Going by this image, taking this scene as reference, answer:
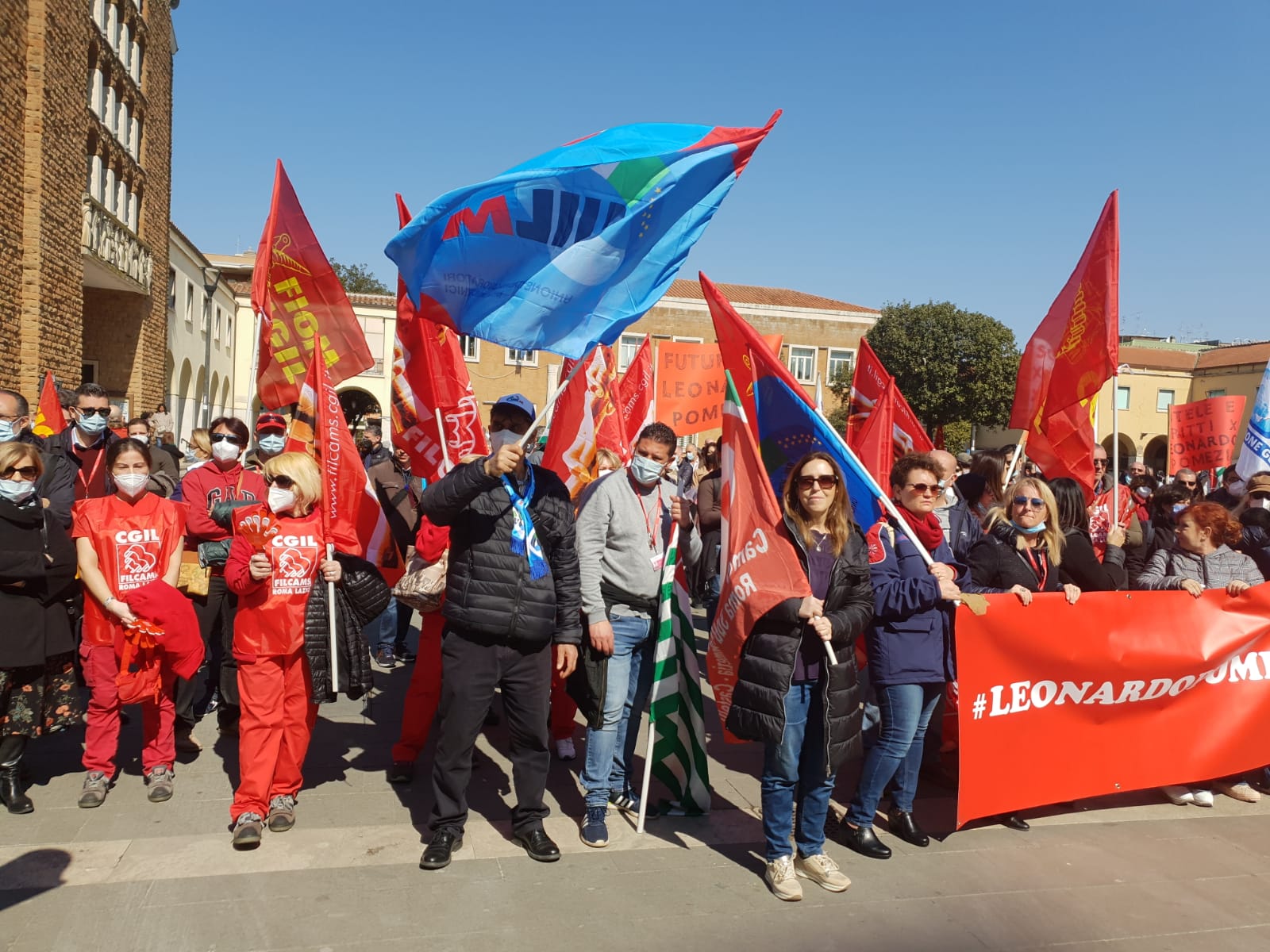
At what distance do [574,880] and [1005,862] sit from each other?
202cm

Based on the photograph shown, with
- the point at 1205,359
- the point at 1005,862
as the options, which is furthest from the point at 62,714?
the point at 1205,359

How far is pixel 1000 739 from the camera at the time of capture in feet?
15.4

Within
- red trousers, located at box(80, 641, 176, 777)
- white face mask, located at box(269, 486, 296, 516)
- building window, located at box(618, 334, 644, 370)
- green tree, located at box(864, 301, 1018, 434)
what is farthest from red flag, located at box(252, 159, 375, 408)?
building window, located at box(618, 334, 644, 370)

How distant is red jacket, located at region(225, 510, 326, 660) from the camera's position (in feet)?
15.0

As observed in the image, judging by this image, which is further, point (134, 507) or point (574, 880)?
point (134, 507)

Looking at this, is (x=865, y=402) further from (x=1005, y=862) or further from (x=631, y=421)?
(x=1005, y=862)

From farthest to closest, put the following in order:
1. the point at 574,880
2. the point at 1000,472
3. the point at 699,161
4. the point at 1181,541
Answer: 1. the point at 1000,472
2. the point at 1181,541
3. the point at 699,161
4. the point at 574,880

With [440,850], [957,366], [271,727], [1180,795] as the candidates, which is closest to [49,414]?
[271,727]

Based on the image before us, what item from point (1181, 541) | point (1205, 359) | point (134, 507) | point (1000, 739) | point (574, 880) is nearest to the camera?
point (574, 880)

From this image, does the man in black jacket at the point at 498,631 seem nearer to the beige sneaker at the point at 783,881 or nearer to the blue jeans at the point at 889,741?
the beige sneaker at the point at 783,881

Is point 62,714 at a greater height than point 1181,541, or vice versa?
point 1181,541

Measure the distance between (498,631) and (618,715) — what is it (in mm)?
870

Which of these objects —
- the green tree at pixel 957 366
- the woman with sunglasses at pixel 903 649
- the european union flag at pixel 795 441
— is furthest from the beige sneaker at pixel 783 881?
the green tree at pixel 957 366

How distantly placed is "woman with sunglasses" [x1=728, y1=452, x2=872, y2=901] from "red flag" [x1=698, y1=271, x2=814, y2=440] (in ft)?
1.32
